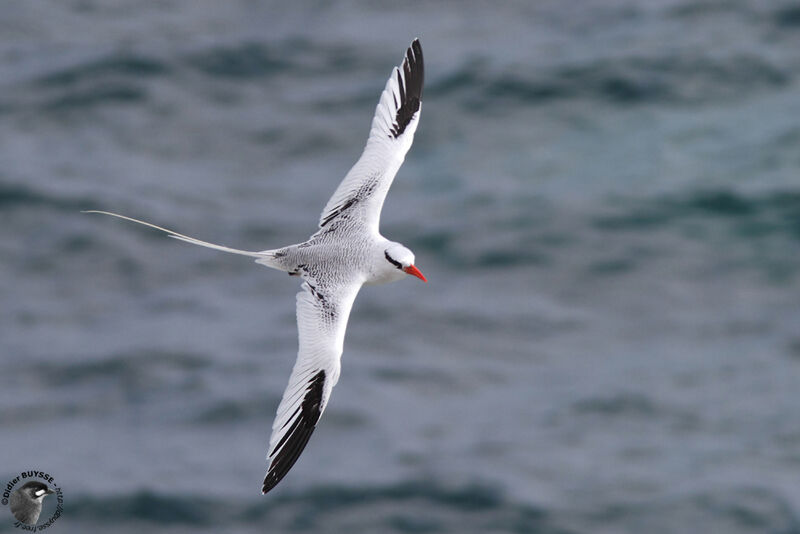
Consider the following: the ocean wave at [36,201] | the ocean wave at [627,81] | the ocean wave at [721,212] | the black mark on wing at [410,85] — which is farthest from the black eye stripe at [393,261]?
the ocean wave at [627,81]

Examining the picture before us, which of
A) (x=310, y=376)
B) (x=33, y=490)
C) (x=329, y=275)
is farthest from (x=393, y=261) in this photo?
(x=33, y=490)

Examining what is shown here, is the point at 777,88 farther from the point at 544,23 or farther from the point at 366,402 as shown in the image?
the point at 366,402

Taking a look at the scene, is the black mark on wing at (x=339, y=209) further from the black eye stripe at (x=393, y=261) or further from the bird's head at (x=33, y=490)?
the bird's head at (x=33, y=490)

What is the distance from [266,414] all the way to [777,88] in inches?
451

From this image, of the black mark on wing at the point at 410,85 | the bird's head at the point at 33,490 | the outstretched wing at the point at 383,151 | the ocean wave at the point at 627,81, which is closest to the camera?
Result: the outstretched wing at the point at 383,151

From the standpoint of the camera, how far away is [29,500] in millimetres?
13844

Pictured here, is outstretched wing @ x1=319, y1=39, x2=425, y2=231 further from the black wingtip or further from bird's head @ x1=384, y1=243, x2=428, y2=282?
the black wingtip

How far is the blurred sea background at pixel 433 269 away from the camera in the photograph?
18.2 m

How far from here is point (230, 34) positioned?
1013 inches

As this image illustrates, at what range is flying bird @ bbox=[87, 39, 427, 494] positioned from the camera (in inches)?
408

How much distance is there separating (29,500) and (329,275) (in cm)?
515

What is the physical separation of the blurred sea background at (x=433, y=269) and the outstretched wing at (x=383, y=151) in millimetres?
7078

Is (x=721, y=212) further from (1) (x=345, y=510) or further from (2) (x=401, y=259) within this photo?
(2) (x=401, y=259)

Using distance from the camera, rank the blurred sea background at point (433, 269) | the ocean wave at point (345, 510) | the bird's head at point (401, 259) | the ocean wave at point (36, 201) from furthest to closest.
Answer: the ocean wave at point (36, 201) → the blurred sea background at point (433, 269) → the ocean wave at point (345, 510) → the bird's head at point (401, 259)
